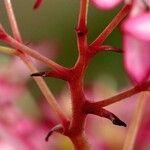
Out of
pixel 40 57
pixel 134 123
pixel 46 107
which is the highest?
pixel 40 57

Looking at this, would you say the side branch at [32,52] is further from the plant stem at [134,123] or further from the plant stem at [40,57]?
the plant stem at [134,123]

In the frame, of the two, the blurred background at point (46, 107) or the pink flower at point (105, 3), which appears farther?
the blurred background at point (46, 107)

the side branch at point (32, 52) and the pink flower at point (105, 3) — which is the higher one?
the pink flower at point (105, 3)

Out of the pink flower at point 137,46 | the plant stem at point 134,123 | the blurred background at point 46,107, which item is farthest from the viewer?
the blurred background at point 46,107

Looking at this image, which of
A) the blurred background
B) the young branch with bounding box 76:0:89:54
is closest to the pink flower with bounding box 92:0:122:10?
the young branch with bounding box 76:0:89:54

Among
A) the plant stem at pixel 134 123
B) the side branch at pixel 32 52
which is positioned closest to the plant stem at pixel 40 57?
the side branch at pixel 32 52

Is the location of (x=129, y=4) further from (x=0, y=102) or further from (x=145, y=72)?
(x=0, y=102)

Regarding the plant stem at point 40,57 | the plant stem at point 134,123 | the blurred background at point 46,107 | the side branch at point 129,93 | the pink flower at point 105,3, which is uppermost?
the pink flower at point 105,3

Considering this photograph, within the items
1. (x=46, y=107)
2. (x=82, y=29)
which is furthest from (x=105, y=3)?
(x=46, y=107)

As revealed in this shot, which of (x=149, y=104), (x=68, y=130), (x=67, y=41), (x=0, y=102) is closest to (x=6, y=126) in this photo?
(x=0, y=102)

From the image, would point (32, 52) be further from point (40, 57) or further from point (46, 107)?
point (46, 107)
